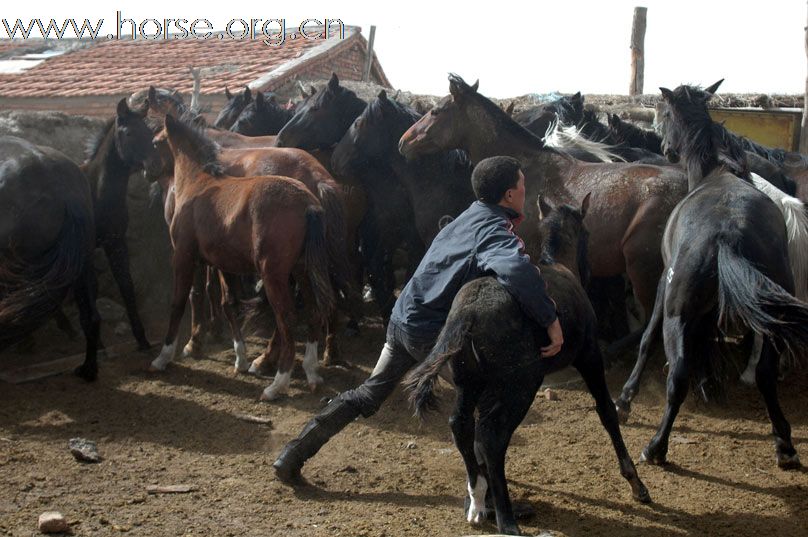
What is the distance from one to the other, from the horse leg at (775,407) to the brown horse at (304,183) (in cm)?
324

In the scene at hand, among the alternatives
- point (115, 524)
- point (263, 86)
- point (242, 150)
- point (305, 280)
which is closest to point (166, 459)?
point (115, 524)

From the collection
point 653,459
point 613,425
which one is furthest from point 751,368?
point 613,425

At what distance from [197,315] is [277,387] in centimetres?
169

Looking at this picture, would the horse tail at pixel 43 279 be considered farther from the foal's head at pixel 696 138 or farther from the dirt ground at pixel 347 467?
the foal's head at pixel 696 138

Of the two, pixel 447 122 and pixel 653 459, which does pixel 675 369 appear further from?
pixel 447 122

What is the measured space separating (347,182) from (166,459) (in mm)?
4096

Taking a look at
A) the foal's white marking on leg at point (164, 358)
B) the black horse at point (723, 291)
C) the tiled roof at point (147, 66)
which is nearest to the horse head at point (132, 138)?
the foal's white marking on leg at point (164, 358)

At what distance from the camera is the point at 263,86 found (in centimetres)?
1492

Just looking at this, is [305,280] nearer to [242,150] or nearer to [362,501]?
[242,150]

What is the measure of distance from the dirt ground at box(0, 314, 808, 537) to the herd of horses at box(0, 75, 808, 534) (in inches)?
10.3

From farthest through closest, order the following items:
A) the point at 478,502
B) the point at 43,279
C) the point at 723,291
→ the point at 43,279 → the point at 723,291 → the point at 478,502

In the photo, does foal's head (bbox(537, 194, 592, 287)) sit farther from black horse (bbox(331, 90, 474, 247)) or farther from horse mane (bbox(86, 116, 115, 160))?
horse mane (bbox(86, 116, 115, 160))

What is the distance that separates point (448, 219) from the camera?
5.59 meters

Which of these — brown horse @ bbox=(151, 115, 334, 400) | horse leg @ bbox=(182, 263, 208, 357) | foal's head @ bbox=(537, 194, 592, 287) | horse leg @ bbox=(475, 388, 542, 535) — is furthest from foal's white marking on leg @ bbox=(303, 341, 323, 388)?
horse leg @ bbox=(475, 388, 542, 535)
